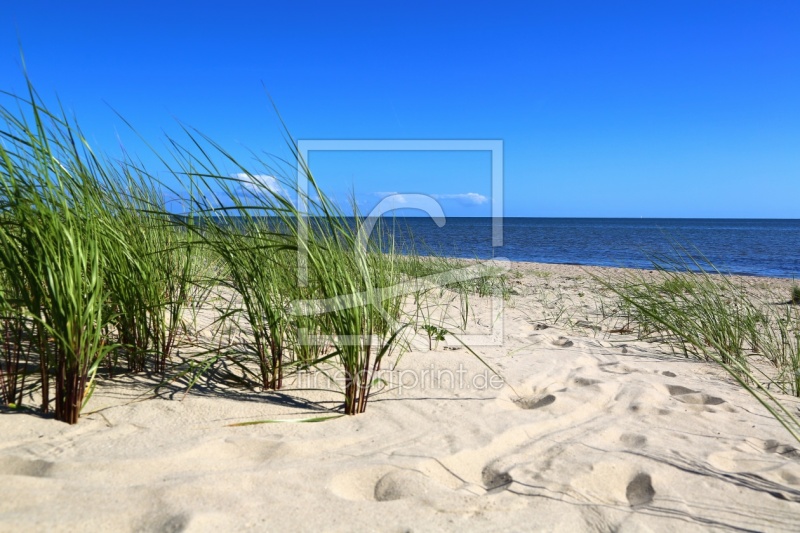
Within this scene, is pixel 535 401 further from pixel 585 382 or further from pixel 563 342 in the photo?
pixel 563 342

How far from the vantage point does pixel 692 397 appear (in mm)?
2406

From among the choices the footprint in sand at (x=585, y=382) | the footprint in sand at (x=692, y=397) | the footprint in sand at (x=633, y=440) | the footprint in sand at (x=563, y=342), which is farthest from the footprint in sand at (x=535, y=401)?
the footprint in sand at (x=563, y=342)

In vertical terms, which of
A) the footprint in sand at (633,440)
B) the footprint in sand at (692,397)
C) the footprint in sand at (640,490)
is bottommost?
the footprint in sand at (692,397)

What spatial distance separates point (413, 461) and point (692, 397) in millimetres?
1487

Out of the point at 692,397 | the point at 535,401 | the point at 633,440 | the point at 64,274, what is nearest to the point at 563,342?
the point at 692,397

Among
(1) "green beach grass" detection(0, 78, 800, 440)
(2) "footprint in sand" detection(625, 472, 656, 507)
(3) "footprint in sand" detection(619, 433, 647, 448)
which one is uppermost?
(1) "green beach grass" detection(0, 78, 800, 440)

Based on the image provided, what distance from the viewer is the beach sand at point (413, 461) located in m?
1.31

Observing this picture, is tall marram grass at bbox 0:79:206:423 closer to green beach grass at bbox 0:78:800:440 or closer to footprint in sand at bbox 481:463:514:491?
green beach grass at bbox 0:78:800:440

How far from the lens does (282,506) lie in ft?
4.40

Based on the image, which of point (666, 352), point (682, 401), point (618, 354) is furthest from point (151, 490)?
point (666, 352)

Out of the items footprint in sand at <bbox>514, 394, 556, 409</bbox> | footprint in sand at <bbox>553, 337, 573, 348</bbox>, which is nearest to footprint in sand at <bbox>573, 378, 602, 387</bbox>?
footprint in sand at <bbox>514, 394, 556, 409</bbox>

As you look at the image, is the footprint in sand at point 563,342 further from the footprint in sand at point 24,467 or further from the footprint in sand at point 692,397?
the footprint in sand at point 24,467

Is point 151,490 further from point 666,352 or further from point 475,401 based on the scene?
point 666,352

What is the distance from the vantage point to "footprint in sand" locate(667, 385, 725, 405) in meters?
2.36
